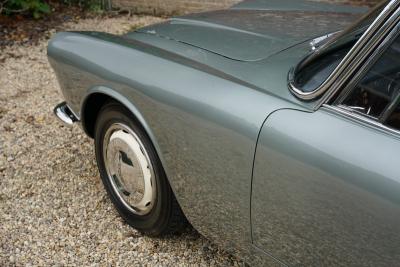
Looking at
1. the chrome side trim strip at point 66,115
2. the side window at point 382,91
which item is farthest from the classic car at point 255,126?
the chrome side trim strip at point 66,115

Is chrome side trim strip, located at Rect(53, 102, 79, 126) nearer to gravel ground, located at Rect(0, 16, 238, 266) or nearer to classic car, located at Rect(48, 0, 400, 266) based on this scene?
classic car, located at Rect(48, 0, 400, 266)

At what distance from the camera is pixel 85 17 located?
619cm

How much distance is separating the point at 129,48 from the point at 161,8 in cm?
419

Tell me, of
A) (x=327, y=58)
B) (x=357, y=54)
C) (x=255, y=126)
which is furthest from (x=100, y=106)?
(x=357, y=54)

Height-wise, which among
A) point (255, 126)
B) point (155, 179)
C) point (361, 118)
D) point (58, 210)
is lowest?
point (58, 210)

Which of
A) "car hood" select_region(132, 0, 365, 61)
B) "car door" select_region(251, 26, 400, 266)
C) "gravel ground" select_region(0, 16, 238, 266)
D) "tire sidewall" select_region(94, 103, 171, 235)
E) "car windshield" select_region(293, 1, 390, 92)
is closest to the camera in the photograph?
"car door" select_region(251, 26, 400, 266)

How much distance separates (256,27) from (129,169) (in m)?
0.94

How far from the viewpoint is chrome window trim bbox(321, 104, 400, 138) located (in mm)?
1407

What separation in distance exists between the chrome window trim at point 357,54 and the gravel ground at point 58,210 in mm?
1151

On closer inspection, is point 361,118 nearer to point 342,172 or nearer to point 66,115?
point 342,172

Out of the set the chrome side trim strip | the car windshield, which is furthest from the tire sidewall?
the car windshield

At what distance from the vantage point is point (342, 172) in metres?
1.43

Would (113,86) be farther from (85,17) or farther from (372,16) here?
(85,17)

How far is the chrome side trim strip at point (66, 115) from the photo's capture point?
9.23 ft
